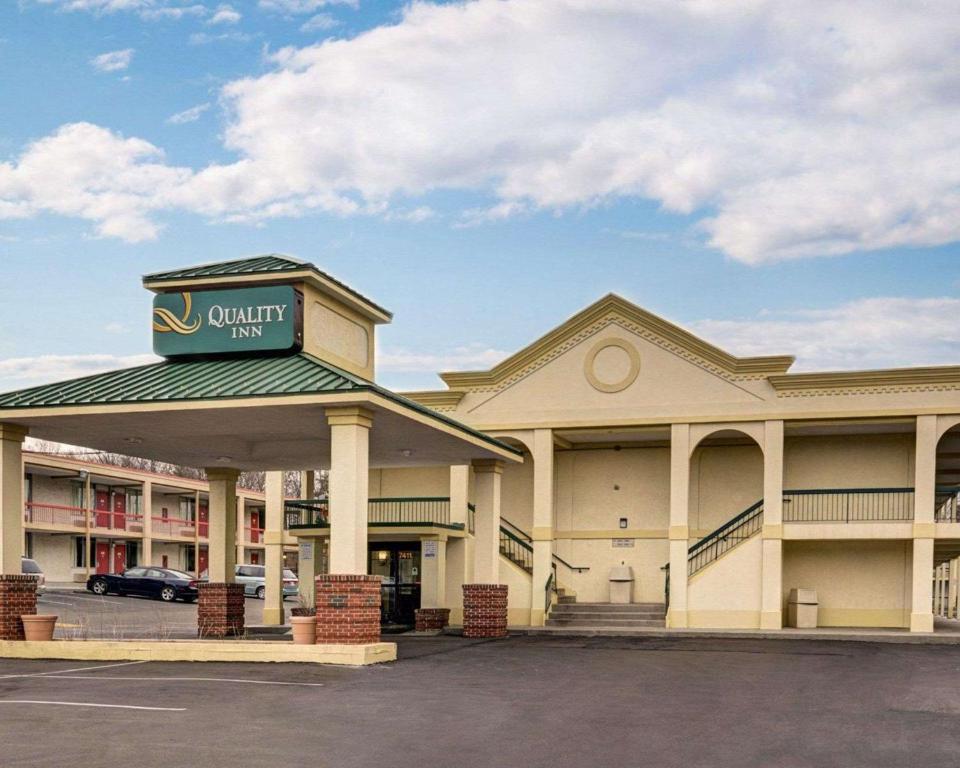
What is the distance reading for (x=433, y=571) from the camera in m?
31.3

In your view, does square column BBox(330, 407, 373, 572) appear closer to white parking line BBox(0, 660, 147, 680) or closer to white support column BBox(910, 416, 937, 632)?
white parking line BBox(0, 660, 147, 680)

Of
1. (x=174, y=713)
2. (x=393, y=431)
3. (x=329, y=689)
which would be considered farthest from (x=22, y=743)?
→ (x=393, y=431)

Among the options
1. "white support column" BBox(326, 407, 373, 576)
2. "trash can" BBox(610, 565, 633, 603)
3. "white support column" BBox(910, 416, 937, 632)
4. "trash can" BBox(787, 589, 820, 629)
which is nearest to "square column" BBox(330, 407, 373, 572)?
"white support column" BBox(326, 407, 373, 576)

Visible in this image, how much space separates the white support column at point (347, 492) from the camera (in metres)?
19.9

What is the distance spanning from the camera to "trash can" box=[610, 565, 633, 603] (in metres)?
33.2

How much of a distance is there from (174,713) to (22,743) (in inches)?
88.2

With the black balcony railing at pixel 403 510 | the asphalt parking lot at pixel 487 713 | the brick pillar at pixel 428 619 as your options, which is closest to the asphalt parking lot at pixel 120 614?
the black balcony railing at pixel 403 510

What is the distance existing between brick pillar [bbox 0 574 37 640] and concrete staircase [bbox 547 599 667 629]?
14.3 meters

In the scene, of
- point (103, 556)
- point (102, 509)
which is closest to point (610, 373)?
point (102, 509)

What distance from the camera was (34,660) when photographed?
68.8 feet

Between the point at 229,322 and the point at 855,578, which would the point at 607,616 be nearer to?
the point at 855,578

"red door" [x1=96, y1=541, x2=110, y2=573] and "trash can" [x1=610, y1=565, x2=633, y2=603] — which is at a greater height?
"trash can" [x1=610, y1=565, x2=633, y2=603]

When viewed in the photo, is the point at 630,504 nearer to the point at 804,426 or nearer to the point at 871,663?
the point at 804,426

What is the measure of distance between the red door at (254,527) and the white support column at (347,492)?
6257cm
